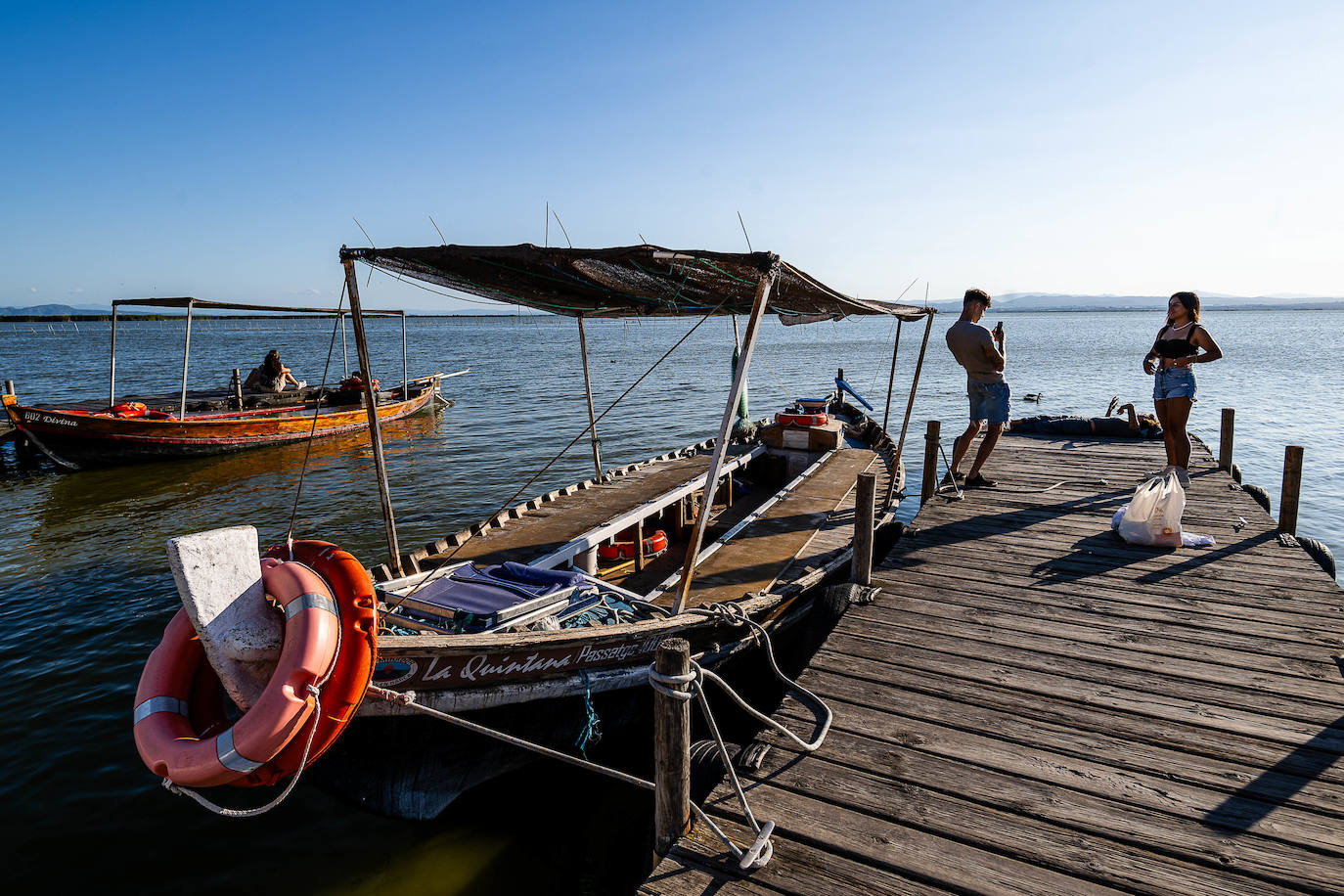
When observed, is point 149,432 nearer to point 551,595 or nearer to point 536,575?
point 536,575

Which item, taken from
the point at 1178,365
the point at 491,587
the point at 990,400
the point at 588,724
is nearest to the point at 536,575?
the point at 491,587

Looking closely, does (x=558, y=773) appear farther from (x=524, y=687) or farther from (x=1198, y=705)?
(x=1198, y=705)

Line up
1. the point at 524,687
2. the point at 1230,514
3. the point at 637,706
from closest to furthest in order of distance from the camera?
the point at 524,687, the point at 637,706, the point at 1230,514

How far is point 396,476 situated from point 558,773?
1432 centimetres

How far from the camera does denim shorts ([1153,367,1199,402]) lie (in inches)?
332

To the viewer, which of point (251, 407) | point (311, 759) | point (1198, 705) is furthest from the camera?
point (251, 407)

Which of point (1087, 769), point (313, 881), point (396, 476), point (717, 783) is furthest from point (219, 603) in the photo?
point (396, 476)

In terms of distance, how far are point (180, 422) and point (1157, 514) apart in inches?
892

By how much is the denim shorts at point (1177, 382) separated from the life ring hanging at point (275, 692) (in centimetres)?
900

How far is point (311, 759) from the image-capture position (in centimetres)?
362

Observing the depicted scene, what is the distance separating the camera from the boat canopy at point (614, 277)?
5613mm

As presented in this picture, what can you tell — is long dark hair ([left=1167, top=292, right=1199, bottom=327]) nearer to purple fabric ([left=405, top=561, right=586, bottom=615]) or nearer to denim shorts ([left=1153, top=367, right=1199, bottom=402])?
denim shorts ([left=1153, top=367, right=1199, bottom=402])

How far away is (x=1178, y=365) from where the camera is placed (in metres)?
8.45

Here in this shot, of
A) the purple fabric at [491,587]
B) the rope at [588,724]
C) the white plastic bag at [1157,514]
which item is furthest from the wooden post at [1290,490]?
the purple fabric at [491,587]
